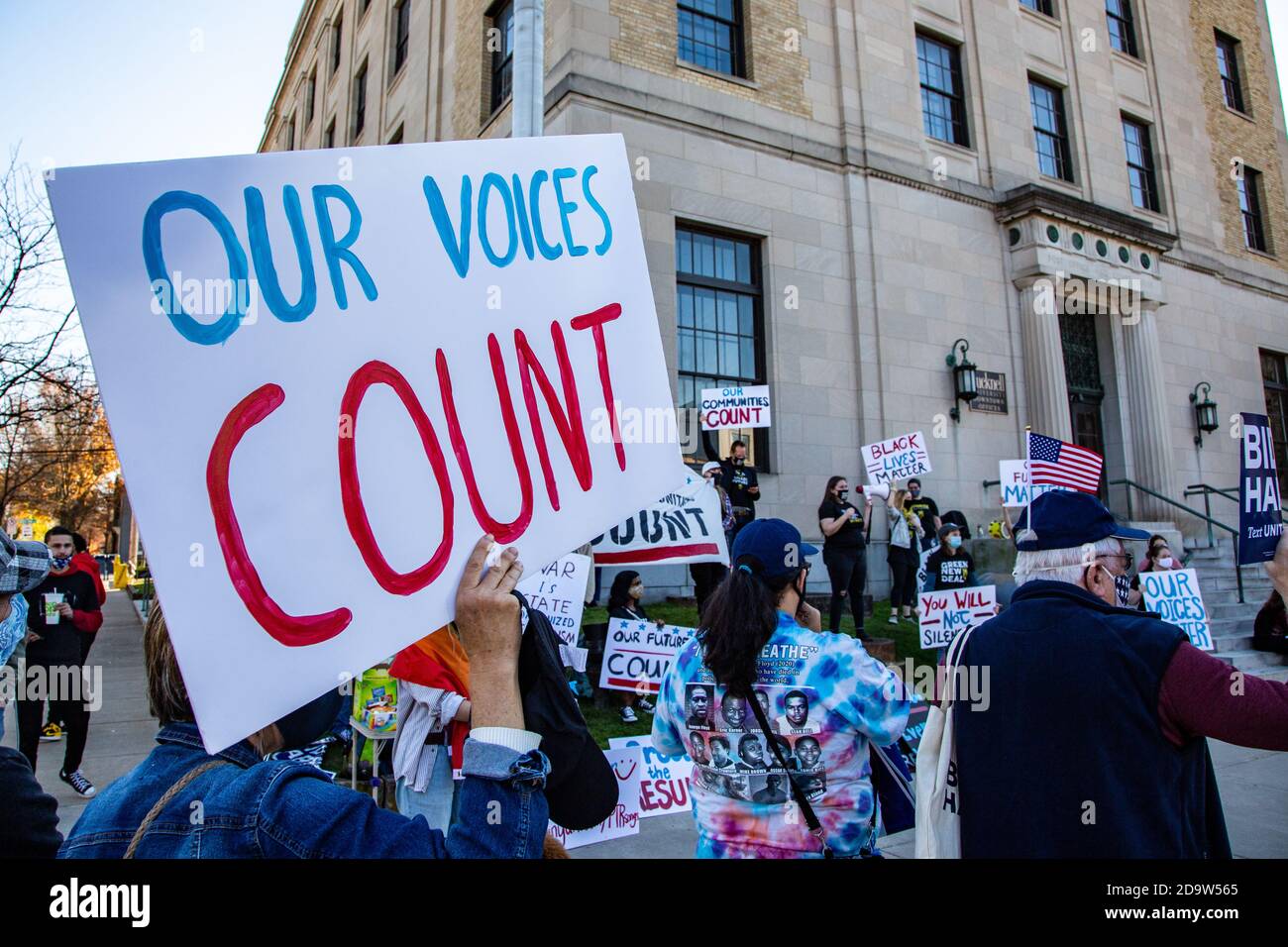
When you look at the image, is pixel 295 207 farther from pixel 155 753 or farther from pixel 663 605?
pixel 663 605

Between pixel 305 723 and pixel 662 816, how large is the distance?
4303mm

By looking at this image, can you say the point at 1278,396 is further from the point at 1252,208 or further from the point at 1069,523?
the point at 1069,523

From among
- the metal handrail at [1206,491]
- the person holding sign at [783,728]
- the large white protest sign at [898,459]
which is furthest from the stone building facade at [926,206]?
the person holding sign at [783,728]

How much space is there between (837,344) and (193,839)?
513 inches

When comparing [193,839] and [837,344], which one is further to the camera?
[837,344]

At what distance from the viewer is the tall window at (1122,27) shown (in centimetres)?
1886

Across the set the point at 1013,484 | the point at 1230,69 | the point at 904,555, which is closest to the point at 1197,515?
the point at 1013,484

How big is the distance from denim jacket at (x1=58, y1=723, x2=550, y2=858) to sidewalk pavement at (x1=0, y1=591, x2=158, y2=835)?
11.1ft

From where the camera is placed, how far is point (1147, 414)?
1645 centimetres

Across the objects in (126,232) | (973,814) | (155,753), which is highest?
(126,232)

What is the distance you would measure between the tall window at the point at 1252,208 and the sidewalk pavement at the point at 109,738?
1018 inches
